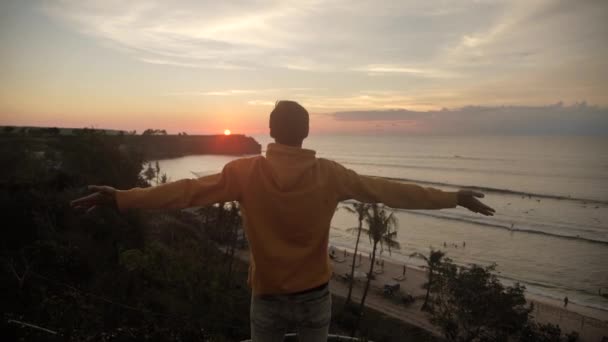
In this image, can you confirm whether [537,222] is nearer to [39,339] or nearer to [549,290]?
[549,290]

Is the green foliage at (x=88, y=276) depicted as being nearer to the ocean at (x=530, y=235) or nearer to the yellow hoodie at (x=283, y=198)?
the yellow hoodie at (x=283, y=198)

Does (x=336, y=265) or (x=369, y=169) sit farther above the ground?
(x=369, y=169)

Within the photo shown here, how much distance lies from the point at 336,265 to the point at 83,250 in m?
22.6

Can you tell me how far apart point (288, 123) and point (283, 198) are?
404 mm

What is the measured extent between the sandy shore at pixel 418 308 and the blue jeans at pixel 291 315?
19439 mm

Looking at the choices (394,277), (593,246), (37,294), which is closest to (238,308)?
(37,294)

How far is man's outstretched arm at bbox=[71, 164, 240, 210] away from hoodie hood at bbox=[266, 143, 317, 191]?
0.22 meters

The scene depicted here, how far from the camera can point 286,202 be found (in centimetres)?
188

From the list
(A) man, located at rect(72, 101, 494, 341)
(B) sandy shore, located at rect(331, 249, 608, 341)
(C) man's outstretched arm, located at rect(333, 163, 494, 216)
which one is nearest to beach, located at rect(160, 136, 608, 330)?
(B) sandy shore, located at rect(331, 249, 608, 341)

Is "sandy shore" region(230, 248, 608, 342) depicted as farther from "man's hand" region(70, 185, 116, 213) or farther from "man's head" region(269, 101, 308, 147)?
"man's hand" region(70, 185, 116, 213)

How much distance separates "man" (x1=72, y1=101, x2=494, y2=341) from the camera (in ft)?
6.19

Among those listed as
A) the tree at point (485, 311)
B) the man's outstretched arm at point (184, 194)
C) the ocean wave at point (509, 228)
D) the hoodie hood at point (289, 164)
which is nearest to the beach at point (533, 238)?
the ocean wave at point (509, 228)

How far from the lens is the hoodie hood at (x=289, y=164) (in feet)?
6.15

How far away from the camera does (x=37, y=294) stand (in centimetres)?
541
